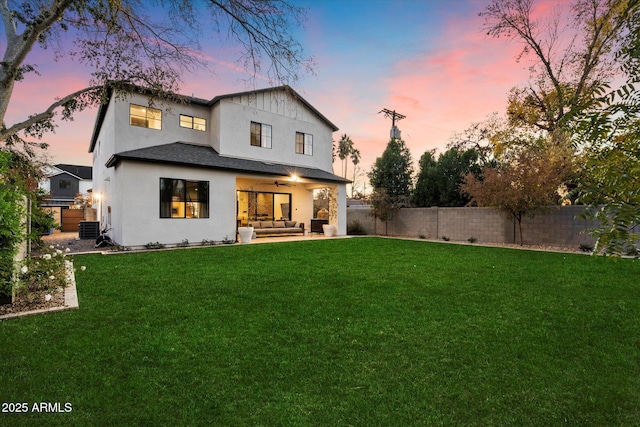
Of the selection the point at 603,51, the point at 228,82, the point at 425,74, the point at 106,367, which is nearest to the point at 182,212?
the point at 228,82

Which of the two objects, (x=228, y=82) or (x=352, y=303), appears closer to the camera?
(x=352, y=303)

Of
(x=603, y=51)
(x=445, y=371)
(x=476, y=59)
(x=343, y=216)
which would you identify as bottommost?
(x=445, y=371)

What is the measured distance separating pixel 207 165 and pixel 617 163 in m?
12.3

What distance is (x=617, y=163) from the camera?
5.12ft

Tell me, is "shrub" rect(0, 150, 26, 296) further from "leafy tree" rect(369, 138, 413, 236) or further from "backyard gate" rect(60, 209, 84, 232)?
"leafy tree" rect(369, 138, 413, 236)

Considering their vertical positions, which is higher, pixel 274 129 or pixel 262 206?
pixel 274 129

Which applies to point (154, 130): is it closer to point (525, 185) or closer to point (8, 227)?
point (8, 227)

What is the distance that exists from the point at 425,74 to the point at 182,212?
1094 cm

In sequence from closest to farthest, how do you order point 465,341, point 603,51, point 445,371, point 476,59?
point 445,371 < point 465,341 < point 476,59 < point 603,51

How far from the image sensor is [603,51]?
1352cm

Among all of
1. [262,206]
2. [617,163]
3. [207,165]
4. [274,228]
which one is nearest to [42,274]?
[207,165]

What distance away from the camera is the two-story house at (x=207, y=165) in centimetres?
1148

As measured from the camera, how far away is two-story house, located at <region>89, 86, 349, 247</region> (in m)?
11.5

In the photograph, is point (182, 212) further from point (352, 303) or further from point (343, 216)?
point (352, 303)
